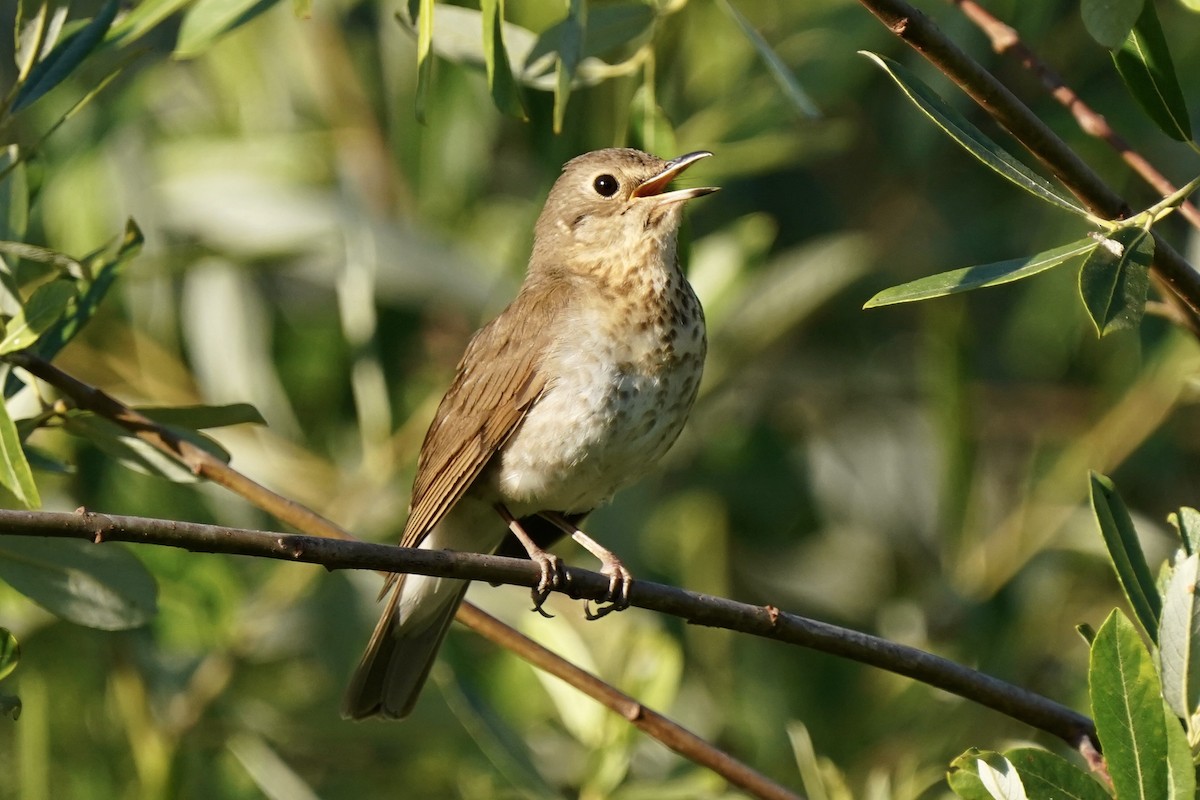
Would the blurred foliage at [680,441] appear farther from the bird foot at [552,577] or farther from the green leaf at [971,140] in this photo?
the green leaf at [971,140]

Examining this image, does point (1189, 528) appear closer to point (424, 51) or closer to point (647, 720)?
point (647, 720)

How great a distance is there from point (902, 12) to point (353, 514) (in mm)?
3382

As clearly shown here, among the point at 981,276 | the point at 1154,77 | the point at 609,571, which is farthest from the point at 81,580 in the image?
the point at 1154,77

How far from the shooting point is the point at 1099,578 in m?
6.21

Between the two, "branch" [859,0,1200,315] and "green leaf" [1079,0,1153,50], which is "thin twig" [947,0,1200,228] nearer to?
"branch" [859,0,1200,315]

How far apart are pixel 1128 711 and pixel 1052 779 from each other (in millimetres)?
173

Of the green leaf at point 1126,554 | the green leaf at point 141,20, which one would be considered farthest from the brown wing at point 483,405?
the green leaf at point 1126,554

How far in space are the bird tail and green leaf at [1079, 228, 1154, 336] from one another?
272 centimetres

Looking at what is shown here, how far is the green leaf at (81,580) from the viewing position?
3.34 meters

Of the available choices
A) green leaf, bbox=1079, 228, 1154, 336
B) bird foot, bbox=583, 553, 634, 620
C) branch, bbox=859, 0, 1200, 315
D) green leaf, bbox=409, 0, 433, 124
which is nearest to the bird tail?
bird foot, bbox=583, 553, 634, 620

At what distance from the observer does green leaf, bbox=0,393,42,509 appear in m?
3.01

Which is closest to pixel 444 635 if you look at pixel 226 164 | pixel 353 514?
pixel 353 514

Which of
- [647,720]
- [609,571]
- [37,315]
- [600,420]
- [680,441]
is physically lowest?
[680,441]

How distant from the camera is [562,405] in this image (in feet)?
15.0
